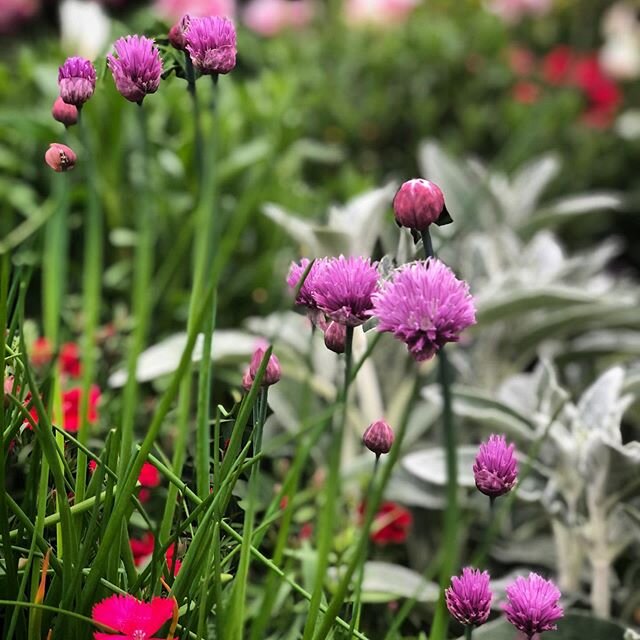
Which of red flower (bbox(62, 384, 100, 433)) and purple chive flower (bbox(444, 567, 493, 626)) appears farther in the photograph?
red flower (bbox(62, 384, 100, 433))

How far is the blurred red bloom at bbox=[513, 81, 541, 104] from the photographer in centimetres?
277

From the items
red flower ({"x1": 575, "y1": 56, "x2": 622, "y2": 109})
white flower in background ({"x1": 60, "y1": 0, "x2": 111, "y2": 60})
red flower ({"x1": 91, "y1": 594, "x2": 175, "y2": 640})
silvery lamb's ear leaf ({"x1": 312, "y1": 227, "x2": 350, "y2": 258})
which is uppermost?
red flower ({"x1": 575, "y1": 56, "x2": 622, "y2": 109})

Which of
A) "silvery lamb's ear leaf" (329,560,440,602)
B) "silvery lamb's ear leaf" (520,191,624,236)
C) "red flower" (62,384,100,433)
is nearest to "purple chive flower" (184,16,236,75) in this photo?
"red flower" (62,384,100,433)

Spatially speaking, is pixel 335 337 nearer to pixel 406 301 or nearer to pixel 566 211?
pixel 406 301

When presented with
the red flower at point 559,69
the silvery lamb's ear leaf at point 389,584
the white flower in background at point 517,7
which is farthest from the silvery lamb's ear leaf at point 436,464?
the white flower in background at point 517,7

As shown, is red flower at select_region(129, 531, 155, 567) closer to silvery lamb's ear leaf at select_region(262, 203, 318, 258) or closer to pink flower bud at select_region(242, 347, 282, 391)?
pink flower bud at select_region(242, 347, 282, 391)

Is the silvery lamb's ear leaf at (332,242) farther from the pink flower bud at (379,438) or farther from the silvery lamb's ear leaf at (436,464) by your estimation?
the pink flower bud at (379,438)

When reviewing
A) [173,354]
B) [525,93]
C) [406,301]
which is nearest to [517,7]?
[525,93]

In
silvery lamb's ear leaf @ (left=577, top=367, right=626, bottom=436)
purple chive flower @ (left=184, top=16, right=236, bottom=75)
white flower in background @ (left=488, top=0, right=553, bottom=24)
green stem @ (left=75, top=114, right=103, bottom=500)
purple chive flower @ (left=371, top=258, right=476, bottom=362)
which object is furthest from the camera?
white flower in background @ (left=488, top=0, right=553, bottom=24)

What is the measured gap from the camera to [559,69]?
3189mm

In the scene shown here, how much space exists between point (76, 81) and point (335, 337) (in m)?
0.25

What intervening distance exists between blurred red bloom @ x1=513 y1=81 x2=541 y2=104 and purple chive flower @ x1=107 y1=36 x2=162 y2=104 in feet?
7.46

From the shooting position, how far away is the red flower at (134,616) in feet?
2.00

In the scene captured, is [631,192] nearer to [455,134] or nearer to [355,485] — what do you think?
[455,134]
